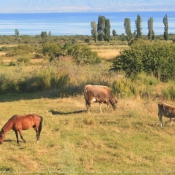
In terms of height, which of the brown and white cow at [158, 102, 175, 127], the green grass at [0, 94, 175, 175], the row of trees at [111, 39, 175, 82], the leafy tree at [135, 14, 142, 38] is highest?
the leafy tree at [135, 14, 142, 38]

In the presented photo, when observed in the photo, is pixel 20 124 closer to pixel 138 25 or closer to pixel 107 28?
pixel 138 25

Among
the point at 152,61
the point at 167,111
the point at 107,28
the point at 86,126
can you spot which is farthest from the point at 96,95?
the point at 107,28

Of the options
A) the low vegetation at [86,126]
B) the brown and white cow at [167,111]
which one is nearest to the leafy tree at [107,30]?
the low vegetation at [86,126]

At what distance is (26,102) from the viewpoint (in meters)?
22.3

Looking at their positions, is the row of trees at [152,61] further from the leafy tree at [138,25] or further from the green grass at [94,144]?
the leafy tree at [138,25]

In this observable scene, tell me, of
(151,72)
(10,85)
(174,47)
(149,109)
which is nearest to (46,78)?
(10,85)

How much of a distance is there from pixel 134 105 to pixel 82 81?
7.19 m

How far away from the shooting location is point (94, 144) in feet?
43.6

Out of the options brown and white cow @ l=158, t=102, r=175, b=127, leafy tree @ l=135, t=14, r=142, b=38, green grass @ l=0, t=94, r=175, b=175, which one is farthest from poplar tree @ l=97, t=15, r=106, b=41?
brown and white cow @ l=158, t=102, r=175, b=127

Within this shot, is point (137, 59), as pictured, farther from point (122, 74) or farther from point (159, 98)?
point (159, 98)

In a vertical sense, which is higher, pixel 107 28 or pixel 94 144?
pixel 107 28

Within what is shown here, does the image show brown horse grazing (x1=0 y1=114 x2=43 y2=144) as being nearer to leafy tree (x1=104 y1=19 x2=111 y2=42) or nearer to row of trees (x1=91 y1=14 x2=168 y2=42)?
row of trees (x1=91 y1=14 x2=168 y2=42)

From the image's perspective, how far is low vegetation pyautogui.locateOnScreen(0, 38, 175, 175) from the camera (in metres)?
11.0

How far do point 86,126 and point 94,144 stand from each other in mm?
2533
